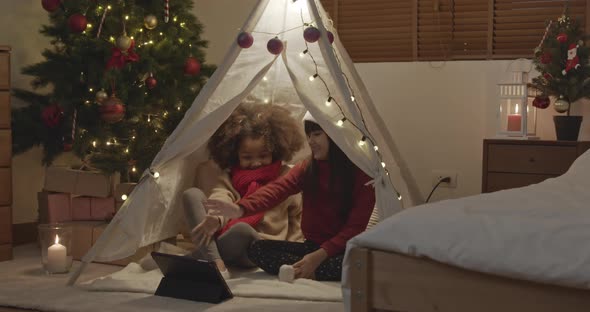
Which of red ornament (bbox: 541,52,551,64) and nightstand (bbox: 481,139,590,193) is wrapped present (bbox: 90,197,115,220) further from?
red ornament (bbox: 541,52,551,64)

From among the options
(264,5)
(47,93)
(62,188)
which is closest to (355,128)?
(264,5)

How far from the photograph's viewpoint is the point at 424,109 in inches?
170

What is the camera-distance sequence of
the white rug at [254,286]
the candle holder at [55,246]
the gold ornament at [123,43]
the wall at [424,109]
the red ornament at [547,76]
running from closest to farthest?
the white rug at [254,286] < the candle holder at [55,246] < the gold ornament at [123,43] < the red ornament at [547,76] < the wall at [424,109]

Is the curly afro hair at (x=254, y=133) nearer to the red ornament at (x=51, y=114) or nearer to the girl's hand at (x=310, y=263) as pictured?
the girl's hand at (x=310, y=263)

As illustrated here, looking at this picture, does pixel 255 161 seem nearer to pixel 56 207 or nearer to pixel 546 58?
pixel 56 207

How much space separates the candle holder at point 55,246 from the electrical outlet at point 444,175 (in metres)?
1.94

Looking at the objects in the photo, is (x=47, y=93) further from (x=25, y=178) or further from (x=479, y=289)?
(x=479, y=289)

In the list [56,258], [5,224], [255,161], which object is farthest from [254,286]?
[5,224]

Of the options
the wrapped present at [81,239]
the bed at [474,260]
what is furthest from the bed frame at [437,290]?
the wrapped present at [81,239]

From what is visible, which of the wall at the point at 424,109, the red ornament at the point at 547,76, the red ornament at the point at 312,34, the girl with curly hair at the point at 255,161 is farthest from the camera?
the wall at the point at 424,109

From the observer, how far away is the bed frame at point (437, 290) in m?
1.61

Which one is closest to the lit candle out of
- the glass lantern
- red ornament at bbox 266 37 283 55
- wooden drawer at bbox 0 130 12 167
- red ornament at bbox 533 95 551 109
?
the glass lantern

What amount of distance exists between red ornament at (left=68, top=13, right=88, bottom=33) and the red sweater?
1.13 m

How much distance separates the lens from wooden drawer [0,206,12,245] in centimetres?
350
